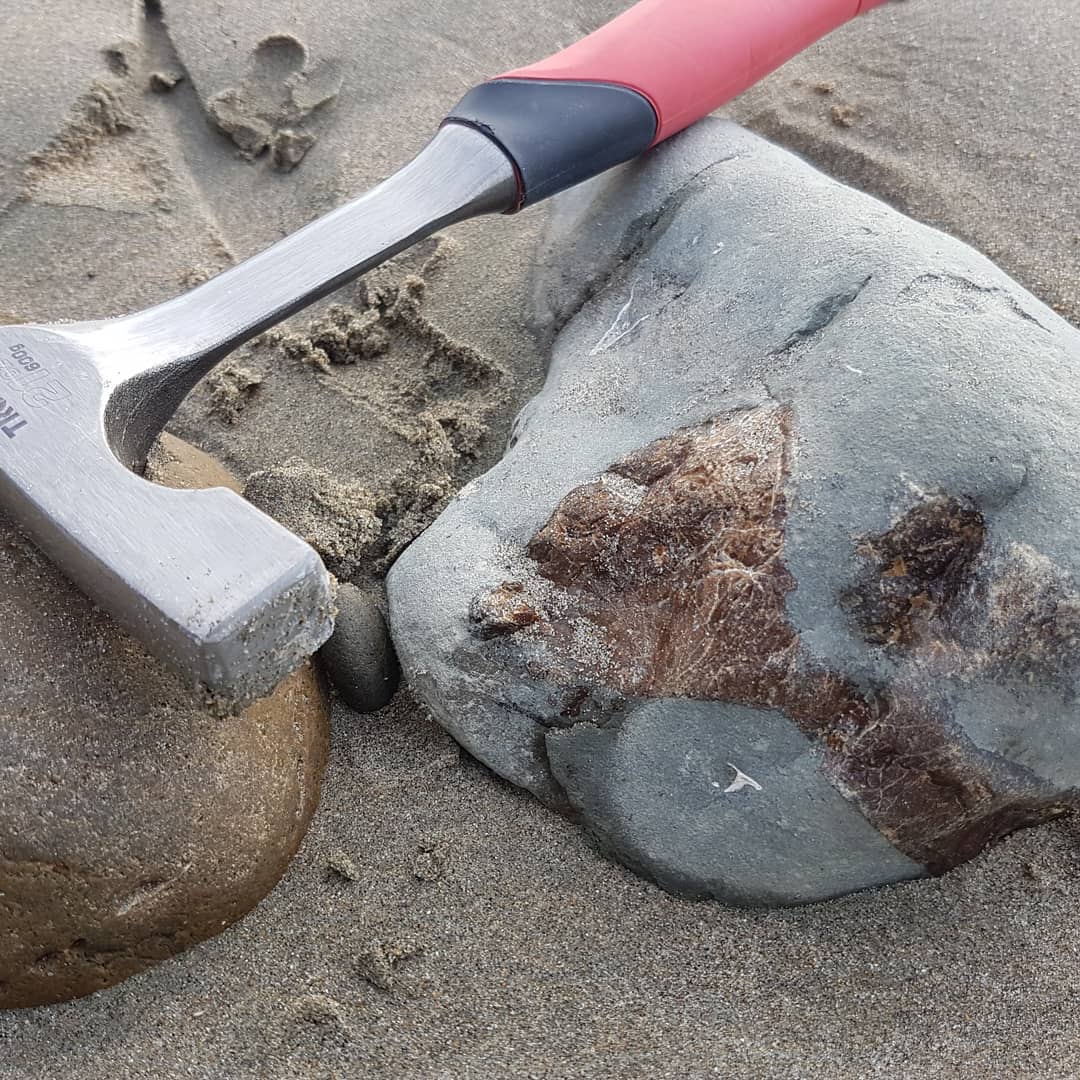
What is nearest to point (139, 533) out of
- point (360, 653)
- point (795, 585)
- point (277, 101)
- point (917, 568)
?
point (360, 653)

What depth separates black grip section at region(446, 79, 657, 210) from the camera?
2.01 metres

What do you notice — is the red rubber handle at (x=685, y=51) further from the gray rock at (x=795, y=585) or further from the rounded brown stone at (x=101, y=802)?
the rounded brown stone at (x=101, y=802)

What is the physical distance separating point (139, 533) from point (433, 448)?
802mm

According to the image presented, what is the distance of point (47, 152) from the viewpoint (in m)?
2.45

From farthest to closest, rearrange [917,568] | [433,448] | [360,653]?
[433,448] < [360,653] < [917,568]

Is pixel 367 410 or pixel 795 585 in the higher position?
pixel 795 585

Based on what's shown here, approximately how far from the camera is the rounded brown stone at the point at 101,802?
5.00ft

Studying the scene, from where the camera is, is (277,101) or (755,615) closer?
(755,615)

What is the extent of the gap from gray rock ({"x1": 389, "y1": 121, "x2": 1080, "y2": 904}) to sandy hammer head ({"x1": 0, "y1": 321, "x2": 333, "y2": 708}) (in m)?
0.44

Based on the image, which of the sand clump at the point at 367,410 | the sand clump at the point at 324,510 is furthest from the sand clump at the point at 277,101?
the sand clump at the point at 324,510

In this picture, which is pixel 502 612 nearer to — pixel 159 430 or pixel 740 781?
pixel 740 781

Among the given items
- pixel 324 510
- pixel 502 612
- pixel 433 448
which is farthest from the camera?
pixel 433 448

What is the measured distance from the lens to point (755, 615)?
Result: 1.55 m

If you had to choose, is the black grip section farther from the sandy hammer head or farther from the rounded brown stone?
the rounded brown stone
